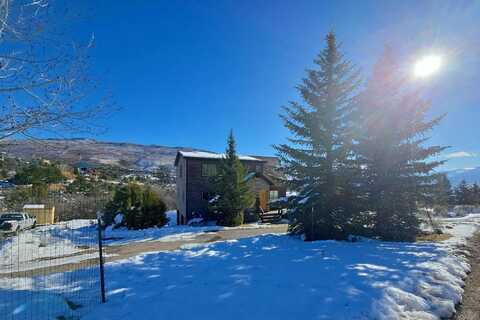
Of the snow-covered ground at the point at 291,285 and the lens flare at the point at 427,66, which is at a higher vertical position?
the lens flare at the point at 427,66

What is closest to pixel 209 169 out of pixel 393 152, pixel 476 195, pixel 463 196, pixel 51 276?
pixel 393 152

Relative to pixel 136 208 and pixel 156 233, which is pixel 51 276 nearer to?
pixel 156 233

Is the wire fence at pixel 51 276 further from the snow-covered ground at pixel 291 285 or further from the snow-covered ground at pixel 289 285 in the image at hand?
the snow-covered ground at pixel 291 285

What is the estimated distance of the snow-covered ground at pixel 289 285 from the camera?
4.07 meters

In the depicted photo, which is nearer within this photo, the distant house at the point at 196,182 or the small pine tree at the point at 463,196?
the distant house at the point at 196,182

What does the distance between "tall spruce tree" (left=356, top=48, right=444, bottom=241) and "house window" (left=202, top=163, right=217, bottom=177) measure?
45.9ft

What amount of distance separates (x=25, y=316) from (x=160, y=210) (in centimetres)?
1686

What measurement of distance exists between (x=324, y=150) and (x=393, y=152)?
2.74 m

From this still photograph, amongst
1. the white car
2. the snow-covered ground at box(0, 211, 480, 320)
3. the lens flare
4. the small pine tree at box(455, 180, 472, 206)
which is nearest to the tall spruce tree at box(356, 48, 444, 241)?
the lens flare

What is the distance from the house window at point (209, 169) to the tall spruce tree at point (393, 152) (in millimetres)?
13987

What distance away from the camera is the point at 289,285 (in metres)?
5.04

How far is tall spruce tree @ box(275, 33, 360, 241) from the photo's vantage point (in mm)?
10461

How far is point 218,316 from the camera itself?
12.9ft

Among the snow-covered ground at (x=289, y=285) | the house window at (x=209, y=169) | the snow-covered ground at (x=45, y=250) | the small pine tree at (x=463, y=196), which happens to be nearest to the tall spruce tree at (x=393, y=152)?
the snow-covered ground at (x=289, y=285)
